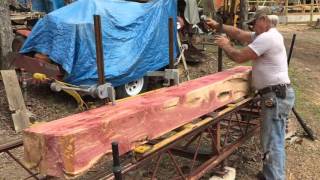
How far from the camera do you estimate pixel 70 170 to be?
2.82 m

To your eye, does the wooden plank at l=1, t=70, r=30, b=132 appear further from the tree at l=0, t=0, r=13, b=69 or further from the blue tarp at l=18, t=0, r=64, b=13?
the blue tarp at l=18, t=0, r=64, b=13

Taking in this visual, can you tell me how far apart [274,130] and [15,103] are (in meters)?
4.42

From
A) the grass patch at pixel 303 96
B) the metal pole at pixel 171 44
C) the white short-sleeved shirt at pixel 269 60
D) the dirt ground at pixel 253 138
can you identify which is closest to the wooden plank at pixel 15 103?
the dirt ground at pixel 253 138

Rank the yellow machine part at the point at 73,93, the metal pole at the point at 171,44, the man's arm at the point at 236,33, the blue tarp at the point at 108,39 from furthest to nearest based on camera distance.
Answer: the blue tarp at the point at 108,39 → the yellow machine part at the point at 73,93 → the man's arm at the point at 236,33 → the metal pole at the point at 171,44

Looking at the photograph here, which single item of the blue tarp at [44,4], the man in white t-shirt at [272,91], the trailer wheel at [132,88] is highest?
the blue tarp at [44,4]

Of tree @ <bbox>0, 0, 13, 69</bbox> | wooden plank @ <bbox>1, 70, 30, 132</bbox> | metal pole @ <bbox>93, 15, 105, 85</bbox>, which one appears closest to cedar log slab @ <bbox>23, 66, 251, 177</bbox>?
metal pole @ <bbox>93, 15, 105, 85</bbox>

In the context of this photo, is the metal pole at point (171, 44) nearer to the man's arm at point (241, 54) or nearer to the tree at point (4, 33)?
the man's arm at point (241, 54)

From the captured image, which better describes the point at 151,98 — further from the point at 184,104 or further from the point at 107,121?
the point at 107,121

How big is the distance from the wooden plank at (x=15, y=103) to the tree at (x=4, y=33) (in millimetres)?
1141

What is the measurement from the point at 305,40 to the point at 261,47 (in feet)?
48.9

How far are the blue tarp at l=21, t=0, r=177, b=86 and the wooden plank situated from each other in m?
0.94

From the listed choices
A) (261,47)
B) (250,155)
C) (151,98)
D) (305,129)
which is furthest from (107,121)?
(305,129)

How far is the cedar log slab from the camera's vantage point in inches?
112

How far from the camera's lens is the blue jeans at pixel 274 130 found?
488 cm
